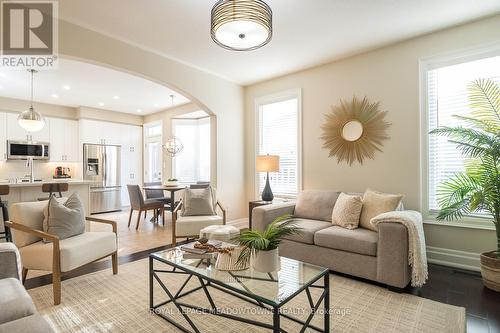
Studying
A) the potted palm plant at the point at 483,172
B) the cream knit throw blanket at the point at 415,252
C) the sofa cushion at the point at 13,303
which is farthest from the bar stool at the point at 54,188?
the potted palm plant at the point at 483,172

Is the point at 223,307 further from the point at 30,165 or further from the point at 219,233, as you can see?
the point at 30,165

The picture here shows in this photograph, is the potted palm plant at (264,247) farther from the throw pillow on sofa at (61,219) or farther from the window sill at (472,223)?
the window sill at (472,223)

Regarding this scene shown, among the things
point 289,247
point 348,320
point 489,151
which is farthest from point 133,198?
point 489,151

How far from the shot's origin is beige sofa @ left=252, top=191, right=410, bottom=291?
2430 millimetres

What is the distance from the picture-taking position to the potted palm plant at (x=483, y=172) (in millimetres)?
2439

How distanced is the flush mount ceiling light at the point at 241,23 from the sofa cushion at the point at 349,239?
2.05m

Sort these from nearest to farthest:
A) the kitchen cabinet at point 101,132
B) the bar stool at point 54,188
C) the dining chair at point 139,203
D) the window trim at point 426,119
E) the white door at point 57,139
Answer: the window trim at point 426,119 < the bar stool at point 54,188 < the dining chair at point 139,203 < the white door at point 57,139 < the kitchen cabinet at point 101,132

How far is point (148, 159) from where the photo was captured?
796cm

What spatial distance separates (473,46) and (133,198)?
573 cm

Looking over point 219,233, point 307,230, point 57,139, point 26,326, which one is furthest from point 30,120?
point 307,230

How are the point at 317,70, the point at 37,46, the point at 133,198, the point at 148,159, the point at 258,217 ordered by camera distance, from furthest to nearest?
the point at 148,159 < the point at 133,198 < the point at 317,70 < the point at 258,217 < the point at 37,46

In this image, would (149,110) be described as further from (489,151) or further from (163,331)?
(489,151)

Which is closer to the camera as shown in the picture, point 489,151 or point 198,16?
point 489,151


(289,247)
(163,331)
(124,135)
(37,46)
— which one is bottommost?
(163,331)
